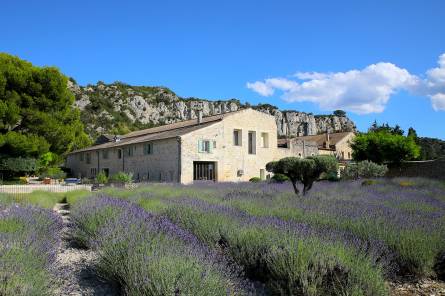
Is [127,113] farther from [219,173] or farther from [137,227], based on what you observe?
[137,227]

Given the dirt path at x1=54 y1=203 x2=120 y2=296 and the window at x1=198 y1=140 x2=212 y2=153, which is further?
the window at x1=198 y1=140 x2=212 y2=153

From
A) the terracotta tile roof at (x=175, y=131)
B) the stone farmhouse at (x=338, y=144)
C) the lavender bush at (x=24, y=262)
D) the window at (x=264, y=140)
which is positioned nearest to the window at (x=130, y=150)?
the terracotta tile roof at (x=175, y=131)

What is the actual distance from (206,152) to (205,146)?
1.49ft

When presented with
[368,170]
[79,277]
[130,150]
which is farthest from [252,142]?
[79,277]

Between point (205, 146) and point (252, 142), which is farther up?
point (252, 142)

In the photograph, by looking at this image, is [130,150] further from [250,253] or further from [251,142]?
[250,253]

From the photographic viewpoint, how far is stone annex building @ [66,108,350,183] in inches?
1119

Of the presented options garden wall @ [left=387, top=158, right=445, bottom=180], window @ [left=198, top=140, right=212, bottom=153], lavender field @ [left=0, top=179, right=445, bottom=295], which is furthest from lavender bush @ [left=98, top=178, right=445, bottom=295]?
window @ [left=198, top=140, right=212, bottom=153]

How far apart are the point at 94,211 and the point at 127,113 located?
67.3 meters

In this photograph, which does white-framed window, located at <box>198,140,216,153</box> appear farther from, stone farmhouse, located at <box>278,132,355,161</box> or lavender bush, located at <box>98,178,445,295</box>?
stone farmhouse, located at <box>278,132,355,161</box>

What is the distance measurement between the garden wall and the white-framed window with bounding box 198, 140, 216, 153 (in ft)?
42.4

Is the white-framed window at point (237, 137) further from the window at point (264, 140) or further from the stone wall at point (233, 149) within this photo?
the window at point (264, 140)

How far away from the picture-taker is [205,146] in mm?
29500

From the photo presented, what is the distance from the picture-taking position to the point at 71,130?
30859mm
